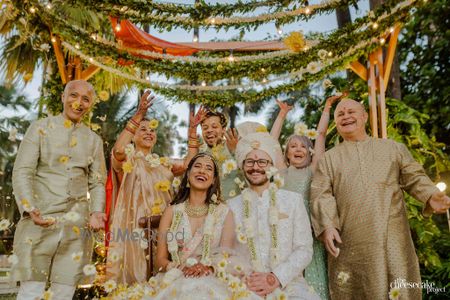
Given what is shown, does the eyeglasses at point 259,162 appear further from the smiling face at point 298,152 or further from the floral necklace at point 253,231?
the smiling face at point 298,152

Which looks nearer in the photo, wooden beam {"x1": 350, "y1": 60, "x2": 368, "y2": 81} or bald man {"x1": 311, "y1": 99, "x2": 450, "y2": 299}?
bald man {"x1": 311, "y1": 99, "x2": 450, "y2": 299}

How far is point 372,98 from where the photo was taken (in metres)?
5.02

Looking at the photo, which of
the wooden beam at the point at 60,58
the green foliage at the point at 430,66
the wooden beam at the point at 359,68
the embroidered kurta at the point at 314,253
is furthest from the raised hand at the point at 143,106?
the green foliage at the point at 430,66

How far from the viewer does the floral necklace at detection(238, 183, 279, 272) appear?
2.96 m

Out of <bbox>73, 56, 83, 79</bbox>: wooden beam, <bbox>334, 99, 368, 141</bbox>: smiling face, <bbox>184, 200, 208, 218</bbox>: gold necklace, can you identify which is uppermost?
<bbox>73, 56, 83, 79</bbox>: wooden beam

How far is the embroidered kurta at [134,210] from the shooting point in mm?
3691

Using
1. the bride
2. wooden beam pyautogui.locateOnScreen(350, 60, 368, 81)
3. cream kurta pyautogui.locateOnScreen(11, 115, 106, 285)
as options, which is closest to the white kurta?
the bride

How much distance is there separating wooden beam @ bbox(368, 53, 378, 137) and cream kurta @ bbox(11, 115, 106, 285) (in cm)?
306

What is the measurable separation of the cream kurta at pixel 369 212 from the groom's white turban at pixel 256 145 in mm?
404

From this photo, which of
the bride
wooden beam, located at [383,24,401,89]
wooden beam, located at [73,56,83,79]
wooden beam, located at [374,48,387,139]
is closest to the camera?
the bride

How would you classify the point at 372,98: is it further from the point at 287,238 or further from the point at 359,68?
the point at 287,238

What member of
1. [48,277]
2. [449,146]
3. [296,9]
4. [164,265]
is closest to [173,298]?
[164,265]

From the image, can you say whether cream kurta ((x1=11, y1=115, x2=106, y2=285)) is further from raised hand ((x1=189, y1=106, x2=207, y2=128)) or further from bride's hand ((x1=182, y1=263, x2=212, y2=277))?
raised hand ((x1=189, y1=106, x2=207, y2=128))

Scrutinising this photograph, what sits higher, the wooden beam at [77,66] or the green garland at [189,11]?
the green garland at [189,11]
